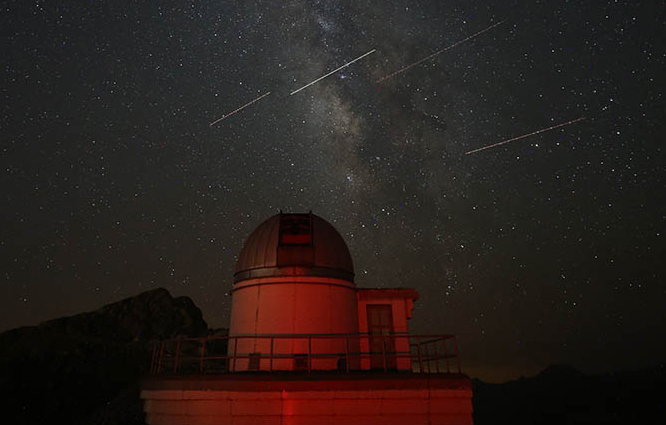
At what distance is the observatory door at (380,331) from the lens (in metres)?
12.8

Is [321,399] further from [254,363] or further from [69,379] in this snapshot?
[69,379]

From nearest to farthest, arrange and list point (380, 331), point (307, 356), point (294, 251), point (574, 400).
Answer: point (307, 356) < point (294, 251) < point (380, 331) < point (574, 400)

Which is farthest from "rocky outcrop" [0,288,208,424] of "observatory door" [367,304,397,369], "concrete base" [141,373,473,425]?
"observatory door" [367,304,397,369]

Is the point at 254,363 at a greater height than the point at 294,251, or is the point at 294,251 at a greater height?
the point at 294,251

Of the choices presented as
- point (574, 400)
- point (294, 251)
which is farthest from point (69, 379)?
point (574, 400)

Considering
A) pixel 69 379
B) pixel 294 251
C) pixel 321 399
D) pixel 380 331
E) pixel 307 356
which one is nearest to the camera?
pixel 321 399

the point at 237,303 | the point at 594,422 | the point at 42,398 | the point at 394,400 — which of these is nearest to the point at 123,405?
the point at 42,398

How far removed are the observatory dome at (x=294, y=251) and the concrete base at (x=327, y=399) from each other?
3.95 meters

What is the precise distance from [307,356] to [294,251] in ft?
10.1

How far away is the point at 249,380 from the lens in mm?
8547

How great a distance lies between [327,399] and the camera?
845 cm

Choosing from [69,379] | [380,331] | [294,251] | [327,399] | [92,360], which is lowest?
[327,399]

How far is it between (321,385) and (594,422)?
6090 inches

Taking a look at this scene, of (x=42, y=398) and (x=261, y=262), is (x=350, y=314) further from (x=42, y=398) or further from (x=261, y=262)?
(x=42, y=398)
